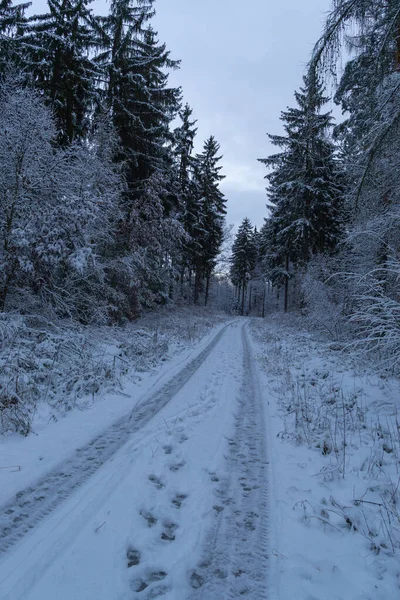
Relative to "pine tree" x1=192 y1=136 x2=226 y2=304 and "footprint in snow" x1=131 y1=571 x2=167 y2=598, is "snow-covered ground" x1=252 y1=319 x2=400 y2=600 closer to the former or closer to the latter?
"footprint in snow" x1=131 y1=571 x2=167 y2=598

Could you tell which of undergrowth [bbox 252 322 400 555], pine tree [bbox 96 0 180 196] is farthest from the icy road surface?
pine tree [bbox 96 0 180 196]

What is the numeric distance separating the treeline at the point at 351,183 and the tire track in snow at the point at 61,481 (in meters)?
3.97

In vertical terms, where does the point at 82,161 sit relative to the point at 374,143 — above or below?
above

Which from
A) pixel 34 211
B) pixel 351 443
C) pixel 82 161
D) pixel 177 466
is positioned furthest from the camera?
pixel 82 161

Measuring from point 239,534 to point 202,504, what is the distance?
0.47m

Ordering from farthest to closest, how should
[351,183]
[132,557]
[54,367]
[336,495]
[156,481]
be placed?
[351,183] < [54,367] < [156,481] < [336,495] < [132,557]

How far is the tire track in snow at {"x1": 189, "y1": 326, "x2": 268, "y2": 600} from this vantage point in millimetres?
2018

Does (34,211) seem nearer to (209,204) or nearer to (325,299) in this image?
(325,299)

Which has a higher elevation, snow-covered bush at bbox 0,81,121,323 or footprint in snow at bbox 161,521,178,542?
snow-covered bush at bbox 0,81,121,323

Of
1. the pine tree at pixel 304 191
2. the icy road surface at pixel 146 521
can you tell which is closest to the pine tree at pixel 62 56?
the pine tree at pixel 304 191

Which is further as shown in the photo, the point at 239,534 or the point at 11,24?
the point at 11,24

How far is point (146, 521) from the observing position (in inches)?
102

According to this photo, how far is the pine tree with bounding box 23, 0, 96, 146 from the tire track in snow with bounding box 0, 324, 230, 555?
12.9m

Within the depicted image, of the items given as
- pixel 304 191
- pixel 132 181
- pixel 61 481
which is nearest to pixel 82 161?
pixel 132 181
